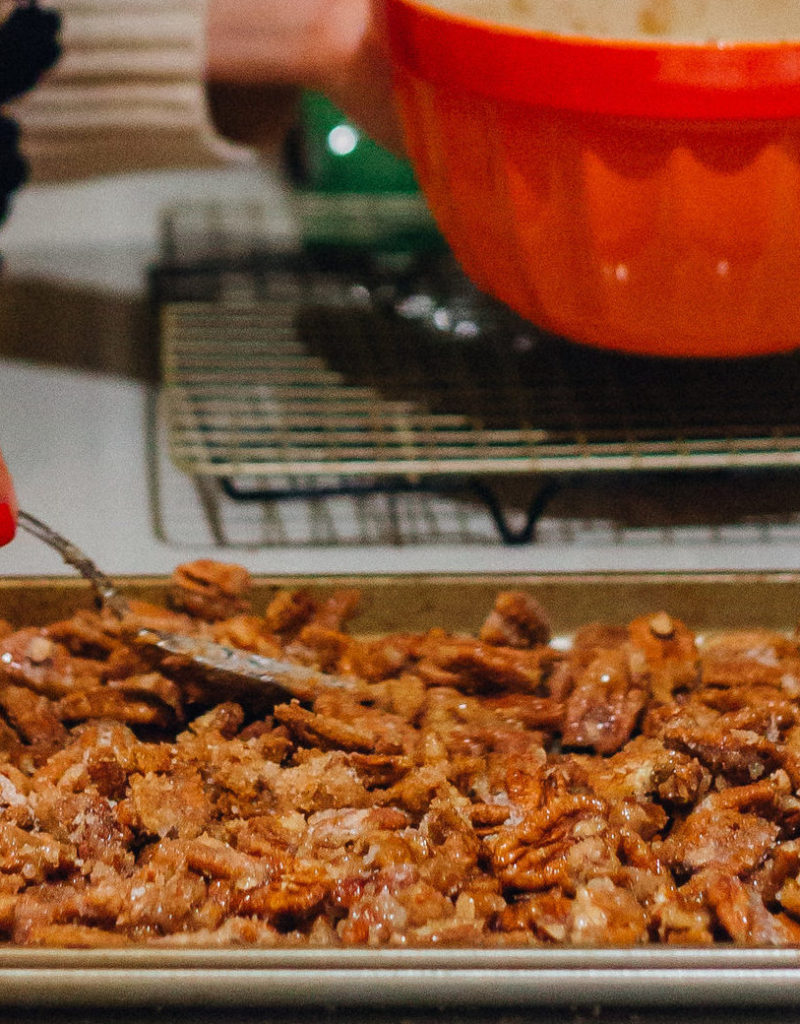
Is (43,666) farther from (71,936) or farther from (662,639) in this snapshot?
(662,639)

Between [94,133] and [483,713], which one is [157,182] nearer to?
[94,133]

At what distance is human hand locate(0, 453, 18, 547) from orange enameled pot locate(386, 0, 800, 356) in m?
0.35

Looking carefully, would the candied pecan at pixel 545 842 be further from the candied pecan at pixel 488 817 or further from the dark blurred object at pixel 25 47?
the dark blurred object at pixel 25 47

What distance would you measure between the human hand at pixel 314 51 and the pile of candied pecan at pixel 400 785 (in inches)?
17.3

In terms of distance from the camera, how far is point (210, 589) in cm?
75

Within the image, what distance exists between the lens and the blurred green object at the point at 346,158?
1272mm

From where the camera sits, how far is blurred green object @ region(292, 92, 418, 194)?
127 centimetres

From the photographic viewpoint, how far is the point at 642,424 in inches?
34.9

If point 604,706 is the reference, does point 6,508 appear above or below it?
above

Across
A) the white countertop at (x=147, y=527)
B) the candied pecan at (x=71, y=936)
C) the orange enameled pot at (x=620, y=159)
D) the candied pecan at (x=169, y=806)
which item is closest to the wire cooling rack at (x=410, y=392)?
the white countertop at (x=147, y=527)

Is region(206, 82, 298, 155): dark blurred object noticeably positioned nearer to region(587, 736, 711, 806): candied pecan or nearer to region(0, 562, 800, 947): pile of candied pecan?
region(0, 562, 800, 947): pile of candied pecan

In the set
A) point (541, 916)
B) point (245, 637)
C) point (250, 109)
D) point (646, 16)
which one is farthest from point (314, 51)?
point (541, 916)

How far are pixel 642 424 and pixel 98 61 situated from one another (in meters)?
0.69

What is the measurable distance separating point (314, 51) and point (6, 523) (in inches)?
22.5
